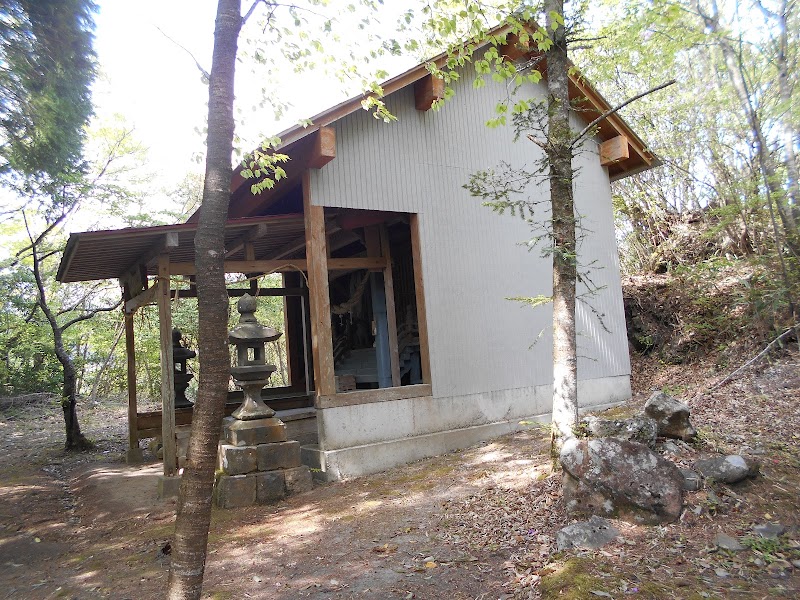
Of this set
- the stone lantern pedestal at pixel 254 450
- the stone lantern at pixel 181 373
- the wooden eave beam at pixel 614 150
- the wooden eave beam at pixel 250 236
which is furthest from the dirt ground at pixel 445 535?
the wooden eave beam at pixel 614 150

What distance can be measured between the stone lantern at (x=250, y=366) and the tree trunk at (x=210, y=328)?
392 cm

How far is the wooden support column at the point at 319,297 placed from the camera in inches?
295

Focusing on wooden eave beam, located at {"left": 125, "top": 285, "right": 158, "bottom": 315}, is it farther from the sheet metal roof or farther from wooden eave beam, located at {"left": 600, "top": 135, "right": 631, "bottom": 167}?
wooden eave beam, located at {"left": 600, "top": 135, "right": 631, "bottom": 167}

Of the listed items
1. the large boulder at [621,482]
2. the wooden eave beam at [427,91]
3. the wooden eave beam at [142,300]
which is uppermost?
the wooden eave beam at [427,91]

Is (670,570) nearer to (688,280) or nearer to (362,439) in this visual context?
(362,439)

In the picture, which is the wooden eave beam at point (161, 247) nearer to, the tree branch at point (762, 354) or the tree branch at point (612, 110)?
the tree branch at point (612, 110)

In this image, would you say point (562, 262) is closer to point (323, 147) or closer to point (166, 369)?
point (323, 147)

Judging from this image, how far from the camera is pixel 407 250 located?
11180 millimetres

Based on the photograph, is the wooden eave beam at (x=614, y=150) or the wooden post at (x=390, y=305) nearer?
the wooden post at (x=390, y=305)

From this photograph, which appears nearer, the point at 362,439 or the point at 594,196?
the point at 362,439

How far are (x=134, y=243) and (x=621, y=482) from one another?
6.83 m

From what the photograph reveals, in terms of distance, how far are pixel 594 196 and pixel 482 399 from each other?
196 inches

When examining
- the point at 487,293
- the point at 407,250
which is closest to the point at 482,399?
the point at 487,293

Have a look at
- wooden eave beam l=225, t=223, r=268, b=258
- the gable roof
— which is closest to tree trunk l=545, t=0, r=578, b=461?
the gable roof
